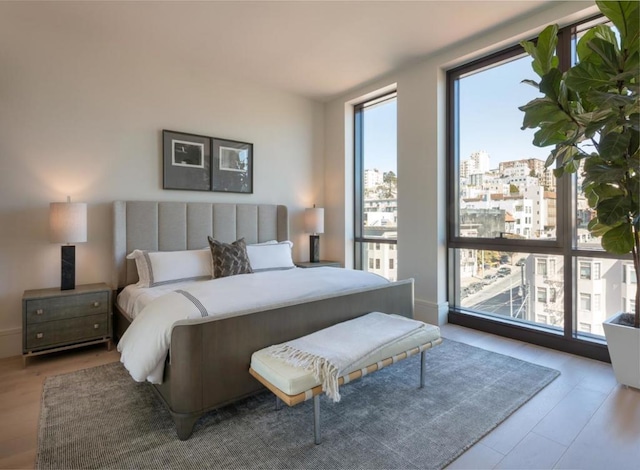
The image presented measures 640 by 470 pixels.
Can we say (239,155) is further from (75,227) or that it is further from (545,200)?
(545,200)

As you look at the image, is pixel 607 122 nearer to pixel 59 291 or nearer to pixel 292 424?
pixel 292 424

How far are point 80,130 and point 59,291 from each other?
1.52 meters

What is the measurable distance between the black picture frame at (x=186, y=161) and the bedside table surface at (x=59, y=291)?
1223 mm

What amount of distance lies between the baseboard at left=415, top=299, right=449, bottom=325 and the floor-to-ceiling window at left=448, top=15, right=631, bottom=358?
10 centimetres

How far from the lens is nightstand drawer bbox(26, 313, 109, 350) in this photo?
270 centimetres

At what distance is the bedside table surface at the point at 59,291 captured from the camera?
9.05 ft

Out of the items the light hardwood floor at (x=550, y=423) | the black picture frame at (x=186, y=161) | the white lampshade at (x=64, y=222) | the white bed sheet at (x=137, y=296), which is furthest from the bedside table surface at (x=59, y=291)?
the black picture frame at (x=186, y=161)

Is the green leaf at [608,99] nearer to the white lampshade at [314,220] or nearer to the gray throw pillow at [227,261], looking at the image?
the gray throw pillow at [227,261]

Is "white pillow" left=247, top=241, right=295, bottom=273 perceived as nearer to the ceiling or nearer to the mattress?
the mattress

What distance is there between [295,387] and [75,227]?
252 centimetres

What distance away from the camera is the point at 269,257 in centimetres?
375

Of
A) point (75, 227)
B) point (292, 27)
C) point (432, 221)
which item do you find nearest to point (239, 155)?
point (292, 27)

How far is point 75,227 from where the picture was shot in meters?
2.93

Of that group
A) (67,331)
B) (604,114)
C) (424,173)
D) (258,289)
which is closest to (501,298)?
(424,173)
